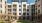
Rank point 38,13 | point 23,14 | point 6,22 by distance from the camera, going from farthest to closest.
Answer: point 23,14, point 38,13, point 6,22

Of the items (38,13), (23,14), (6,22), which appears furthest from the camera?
(23,14)

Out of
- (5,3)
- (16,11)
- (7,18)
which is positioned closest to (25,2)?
(16,11)

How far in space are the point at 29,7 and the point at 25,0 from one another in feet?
0.64

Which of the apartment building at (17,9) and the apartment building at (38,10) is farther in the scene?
the apartment building at (17,9)

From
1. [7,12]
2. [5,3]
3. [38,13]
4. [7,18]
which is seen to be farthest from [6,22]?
[38,13]

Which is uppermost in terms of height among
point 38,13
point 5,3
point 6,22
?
point 5,3

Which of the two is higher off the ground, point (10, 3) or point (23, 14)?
point (10, 3)

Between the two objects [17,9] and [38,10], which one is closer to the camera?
[38,10]

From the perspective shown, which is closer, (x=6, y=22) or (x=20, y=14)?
(x=6, y=22)

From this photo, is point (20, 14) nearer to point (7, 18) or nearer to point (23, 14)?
point (23, 14)

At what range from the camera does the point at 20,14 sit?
249cm

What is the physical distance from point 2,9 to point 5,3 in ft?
0.55

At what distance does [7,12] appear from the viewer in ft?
8.20

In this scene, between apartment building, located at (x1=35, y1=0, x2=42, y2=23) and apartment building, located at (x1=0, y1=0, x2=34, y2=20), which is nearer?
apartment building, located at (x1=35, y1=0, x2=42, y2=23)
